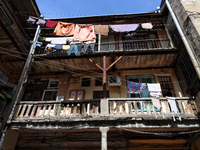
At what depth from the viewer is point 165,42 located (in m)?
10.8

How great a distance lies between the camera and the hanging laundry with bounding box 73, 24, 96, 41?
1014cm

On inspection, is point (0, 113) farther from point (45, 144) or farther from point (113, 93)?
point (113, 93)

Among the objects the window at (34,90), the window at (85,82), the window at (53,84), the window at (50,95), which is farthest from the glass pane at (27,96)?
the window at (85,82)

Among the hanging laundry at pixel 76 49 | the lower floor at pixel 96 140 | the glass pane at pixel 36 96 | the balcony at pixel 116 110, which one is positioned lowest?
the lower floor at pixel 96 140

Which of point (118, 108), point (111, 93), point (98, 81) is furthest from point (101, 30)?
point (118, 108)

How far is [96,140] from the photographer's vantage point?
8.70m

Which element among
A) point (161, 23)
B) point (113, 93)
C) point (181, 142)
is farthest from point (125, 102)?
point (161, 23)

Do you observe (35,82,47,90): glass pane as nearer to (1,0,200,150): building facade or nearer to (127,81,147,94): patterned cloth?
(1,0,200,150): building facade

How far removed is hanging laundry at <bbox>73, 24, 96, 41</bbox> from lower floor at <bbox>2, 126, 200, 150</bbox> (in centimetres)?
606

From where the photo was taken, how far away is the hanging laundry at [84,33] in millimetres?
10141

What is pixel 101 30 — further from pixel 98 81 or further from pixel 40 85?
pixel 40 85

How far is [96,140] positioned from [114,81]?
4083mm

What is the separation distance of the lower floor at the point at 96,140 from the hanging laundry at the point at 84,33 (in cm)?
606

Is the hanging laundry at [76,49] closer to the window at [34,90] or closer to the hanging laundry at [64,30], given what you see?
the hanging laundry at [64,30]
